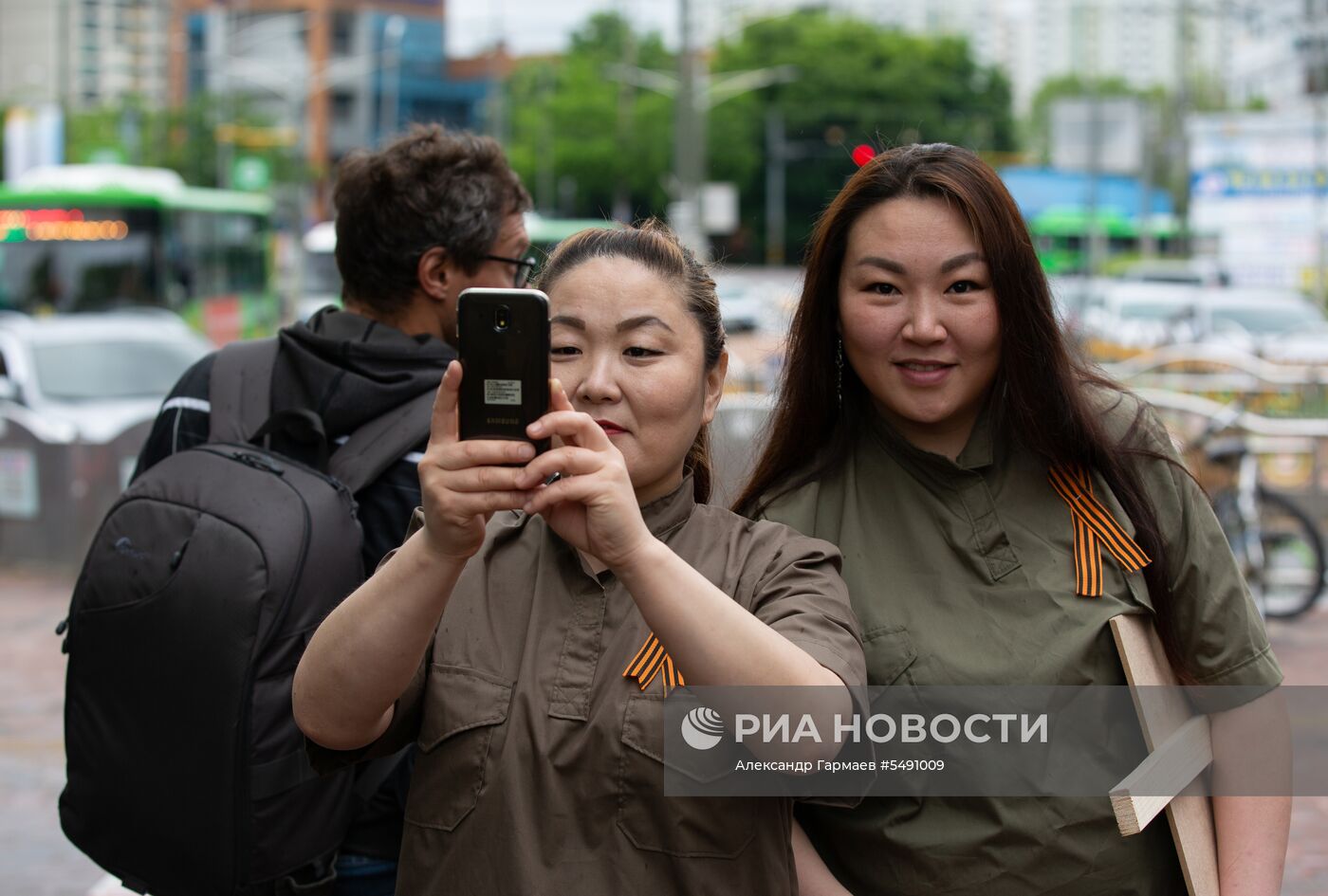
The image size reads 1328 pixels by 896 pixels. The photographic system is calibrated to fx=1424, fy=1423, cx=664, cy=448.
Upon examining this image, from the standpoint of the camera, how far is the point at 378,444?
246 centimetres

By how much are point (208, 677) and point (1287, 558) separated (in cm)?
738

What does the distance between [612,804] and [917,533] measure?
67cm

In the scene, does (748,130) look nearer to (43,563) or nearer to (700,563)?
(43,563)

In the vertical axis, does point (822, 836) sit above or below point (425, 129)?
below

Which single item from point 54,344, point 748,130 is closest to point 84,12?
point 748,130

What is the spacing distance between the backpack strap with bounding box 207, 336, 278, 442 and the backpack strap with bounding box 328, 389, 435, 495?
19 centimetres

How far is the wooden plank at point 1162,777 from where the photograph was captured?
192cm

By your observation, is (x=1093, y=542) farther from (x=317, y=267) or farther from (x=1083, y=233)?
(x=1083, y=233)

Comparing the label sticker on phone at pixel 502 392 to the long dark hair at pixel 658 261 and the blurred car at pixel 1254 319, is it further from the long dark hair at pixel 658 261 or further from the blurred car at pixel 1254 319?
the blurred car at pixel 1254 319

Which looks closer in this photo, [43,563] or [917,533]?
[917,533]

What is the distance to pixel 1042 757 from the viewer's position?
6.61 ft

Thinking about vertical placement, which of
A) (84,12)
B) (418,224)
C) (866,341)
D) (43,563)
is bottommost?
(43,563)

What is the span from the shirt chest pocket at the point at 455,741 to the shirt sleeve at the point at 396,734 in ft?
0.06

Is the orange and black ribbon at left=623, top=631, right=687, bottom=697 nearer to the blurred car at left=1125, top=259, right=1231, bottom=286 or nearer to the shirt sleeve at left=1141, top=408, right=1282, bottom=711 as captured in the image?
the shirt sleeve at left=1141, top=408, right=1282, bottom=711
